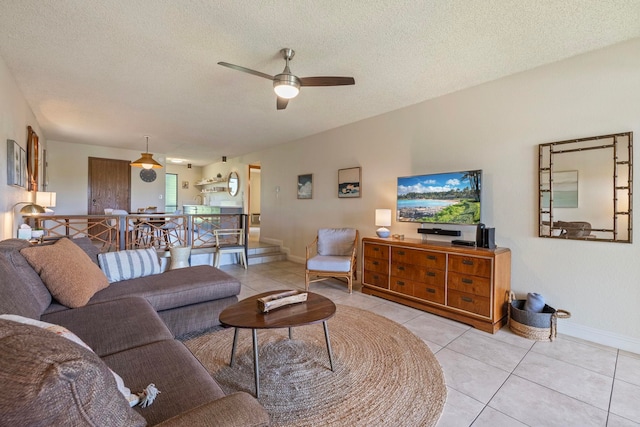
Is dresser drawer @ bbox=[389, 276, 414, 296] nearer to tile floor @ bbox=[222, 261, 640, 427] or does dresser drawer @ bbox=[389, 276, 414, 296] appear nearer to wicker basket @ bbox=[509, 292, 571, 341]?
tile floor @ bbox=[222, 261, 640, 427]

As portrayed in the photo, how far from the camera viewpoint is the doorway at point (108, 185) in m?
6.84

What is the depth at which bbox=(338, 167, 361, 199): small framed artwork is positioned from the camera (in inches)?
182

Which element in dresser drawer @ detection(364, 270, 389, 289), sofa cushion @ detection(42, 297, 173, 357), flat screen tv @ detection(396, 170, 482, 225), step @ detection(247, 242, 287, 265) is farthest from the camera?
step @ detection(247, 242, 287, 265)

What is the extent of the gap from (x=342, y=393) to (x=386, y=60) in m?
2.73

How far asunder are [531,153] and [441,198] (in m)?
0.97

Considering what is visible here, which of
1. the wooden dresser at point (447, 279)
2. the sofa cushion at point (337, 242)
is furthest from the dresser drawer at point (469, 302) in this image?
the sofa cushion at point (337, 242)

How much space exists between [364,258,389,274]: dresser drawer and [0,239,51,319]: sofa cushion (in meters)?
3.13

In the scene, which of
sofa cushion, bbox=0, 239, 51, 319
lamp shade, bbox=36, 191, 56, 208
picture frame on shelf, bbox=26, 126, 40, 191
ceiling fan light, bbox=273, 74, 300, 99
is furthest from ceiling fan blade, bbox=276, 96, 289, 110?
picture frame on shelf, bbox=26, 126, 40, 191

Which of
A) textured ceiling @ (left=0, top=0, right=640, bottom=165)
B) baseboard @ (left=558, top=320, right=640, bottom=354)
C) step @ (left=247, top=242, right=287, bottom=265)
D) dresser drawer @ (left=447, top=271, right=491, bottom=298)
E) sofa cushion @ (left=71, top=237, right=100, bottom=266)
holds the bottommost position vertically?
baseboard @ (left=558, top=320, right=640, bottom=354)

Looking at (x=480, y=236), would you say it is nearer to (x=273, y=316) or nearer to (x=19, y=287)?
A: (x=273, y=316)

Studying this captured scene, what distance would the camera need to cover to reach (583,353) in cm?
240

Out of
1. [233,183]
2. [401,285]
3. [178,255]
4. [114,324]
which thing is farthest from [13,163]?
[233,183]

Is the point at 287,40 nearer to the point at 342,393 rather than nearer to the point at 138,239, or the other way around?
the point at 342,393

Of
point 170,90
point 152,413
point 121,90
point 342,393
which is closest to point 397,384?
point 342,393
